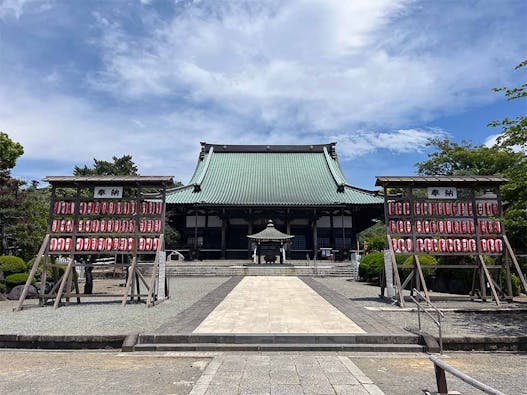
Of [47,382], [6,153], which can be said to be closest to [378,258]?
Answer: [47,382]

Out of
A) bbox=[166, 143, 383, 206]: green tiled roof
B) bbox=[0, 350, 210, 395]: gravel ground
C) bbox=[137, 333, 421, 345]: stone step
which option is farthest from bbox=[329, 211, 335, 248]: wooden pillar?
bbox=[0, 350, 210, 395]: gravel ground

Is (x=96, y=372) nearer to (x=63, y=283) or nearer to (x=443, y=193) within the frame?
(x=63, y=283)

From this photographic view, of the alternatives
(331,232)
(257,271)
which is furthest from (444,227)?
(331,232)

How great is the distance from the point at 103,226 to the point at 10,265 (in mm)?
5629

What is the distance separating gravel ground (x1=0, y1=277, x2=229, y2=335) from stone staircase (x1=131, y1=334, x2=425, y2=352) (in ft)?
3.55

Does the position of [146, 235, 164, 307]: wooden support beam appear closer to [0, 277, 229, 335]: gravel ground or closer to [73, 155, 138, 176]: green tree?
[0, 277, 229, 335]: gravel ground

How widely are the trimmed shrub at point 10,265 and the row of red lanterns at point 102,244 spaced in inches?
160

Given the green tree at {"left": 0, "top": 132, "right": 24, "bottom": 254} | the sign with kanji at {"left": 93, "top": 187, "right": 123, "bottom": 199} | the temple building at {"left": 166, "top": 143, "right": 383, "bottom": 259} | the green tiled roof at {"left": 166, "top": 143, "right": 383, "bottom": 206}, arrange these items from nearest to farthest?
the sign with kanji at {"left": 93, "top": 187, "right": 123, "bottom": 199}, the green tree at {"left": 0, "top": 132, "right": 24, "bottom": 254}, the temple building at {"left": 166, "top": 143, "right": 383, "bottom": 259}, the green tiled roof at {"left": 166, "top": 143, "right": 383, "bottom": 206}

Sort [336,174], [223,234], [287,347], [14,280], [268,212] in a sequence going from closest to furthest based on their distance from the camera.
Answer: [287,347] < [14,280] < [223,234] < [268,212] < [336,174]

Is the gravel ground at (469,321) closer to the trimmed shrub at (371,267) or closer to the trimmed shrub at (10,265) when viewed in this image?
the trimmed shrub at (371,267)

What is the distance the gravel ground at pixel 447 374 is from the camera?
5.00 m

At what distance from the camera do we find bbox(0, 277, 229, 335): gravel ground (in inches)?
315

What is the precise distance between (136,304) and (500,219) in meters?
12.7

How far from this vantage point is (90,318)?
9453mm
